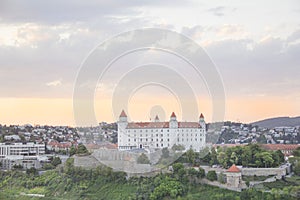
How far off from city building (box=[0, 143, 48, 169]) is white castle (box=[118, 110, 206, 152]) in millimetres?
2385

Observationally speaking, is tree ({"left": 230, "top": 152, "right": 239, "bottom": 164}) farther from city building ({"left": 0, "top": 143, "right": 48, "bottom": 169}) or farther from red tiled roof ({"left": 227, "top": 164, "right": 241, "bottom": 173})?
city building ({"left": 0, "top": 143, "right": 48, "bottom": 169})

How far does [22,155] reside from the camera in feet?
57.4

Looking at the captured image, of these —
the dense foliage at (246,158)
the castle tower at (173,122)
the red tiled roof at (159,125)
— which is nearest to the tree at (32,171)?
the red tiled roof at (159,125)

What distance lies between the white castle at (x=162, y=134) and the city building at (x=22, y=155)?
2385mm

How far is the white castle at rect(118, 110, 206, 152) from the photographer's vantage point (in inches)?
556

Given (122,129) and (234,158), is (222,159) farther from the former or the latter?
(122,129)

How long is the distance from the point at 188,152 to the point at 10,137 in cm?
1048

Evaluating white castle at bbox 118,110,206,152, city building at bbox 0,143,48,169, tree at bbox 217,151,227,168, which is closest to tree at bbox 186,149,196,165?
tree at bbox 217,151,227,168

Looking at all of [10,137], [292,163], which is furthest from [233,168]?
[10,137]

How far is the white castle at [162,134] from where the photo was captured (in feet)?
46.3

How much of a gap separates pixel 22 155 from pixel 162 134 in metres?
5.03

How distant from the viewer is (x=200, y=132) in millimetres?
14367

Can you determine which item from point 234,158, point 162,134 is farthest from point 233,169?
point 162,134

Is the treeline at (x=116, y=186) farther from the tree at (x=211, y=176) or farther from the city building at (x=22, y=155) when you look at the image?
the city building at (x=22, y=155)
